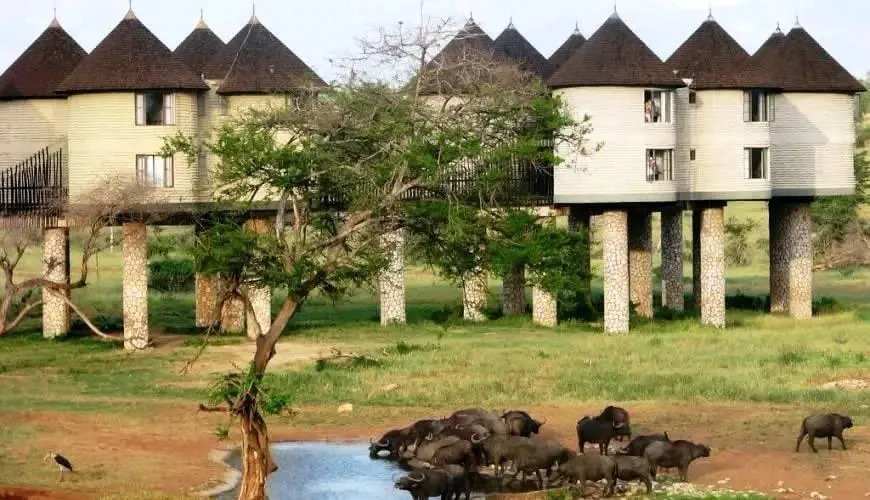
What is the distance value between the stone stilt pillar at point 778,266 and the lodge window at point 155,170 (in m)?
19.9

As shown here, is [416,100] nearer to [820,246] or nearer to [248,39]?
[248,39]

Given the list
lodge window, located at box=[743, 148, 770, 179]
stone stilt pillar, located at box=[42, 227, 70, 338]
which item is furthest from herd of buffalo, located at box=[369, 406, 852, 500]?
lodge window, located at box=[743, 148, 770, 179]

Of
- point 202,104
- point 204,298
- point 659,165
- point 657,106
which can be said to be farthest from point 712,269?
point 202,104

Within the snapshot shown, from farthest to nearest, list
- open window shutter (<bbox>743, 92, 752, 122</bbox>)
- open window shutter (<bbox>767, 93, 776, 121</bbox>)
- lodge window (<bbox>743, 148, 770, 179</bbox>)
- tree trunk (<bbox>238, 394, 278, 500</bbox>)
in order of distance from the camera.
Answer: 1. open window shutter (<bbox>767, 93, 776, 121</bbox>)
2. open window shutter (<bbox>743, 92, 752, 122</bbox>)
3. lodge window (<bbox>743, 148, 770, 179</bbox>)
4. tree trunk (<bbox>238, 394, 278, 500</bbox>)

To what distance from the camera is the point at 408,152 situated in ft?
97.4

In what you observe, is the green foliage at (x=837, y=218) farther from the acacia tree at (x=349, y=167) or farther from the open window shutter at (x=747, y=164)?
the acacia tree at (x=349, y=167)

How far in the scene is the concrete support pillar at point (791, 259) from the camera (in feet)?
177

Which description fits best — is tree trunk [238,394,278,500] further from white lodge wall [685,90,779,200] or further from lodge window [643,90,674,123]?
white lodge wall [685,90,779,200]

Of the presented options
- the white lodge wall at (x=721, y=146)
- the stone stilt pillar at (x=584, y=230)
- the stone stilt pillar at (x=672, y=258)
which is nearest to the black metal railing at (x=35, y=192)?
the stone stilt pillar at (x=584, y=230)

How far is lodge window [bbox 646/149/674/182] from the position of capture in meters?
48.3

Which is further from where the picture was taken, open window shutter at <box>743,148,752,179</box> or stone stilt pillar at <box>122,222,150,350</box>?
open window shutter at <box>743,148,752,179</box>

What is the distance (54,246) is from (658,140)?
16.8 metres

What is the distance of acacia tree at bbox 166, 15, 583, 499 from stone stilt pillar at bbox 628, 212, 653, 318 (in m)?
8.98

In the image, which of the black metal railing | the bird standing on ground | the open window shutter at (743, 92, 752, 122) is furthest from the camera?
the open window shutter at (743, 92, 752, 122)
